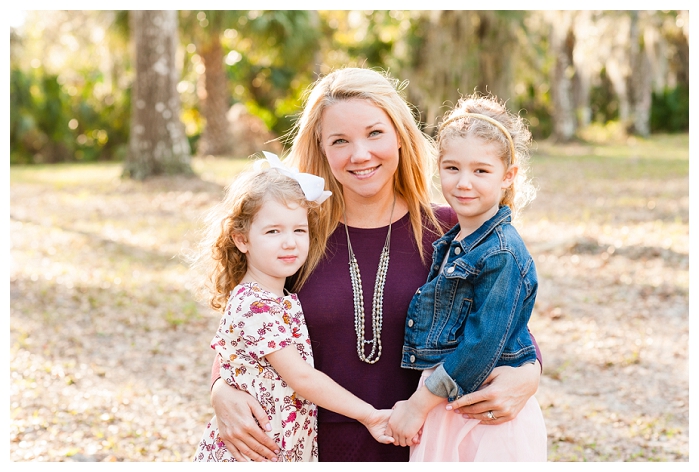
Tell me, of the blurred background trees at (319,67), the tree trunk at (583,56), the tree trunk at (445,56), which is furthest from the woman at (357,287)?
the tree trunk at (583,56)

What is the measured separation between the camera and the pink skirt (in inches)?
82.4

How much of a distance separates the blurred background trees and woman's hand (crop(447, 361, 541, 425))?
13079 mm

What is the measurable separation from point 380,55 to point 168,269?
14317 mm

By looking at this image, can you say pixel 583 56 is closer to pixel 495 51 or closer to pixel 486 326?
pixel 495 51

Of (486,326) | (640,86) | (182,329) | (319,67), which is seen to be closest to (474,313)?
(486,326)

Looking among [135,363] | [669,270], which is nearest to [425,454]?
[135,363]

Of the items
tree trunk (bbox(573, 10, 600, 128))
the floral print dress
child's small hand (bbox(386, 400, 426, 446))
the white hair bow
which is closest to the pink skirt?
child's small hand (bbox(386, 400, 426, 446))

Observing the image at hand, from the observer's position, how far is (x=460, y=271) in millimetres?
2049

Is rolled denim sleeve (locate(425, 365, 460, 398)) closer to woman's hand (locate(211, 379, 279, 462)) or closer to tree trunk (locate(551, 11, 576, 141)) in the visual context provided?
woman's hand (locate(211, 379, 279, 462))

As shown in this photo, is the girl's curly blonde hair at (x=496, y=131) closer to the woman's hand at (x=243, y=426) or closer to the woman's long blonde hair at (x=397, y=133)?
the woman's long blonde hair at (x=397, y=133)

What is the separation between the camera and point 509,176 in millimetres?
2174

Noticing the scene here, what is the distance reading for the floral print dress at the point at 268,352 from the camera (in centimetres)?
209

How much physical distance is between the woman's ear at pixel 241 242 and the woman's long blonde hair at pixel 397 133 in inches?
10.6

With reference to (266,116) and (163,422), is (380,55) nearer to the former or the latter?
(266,116)
